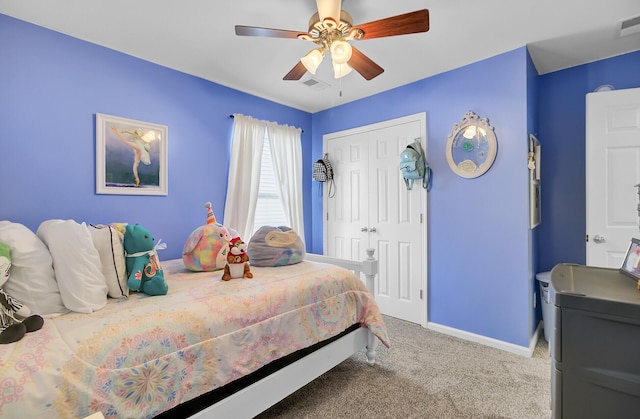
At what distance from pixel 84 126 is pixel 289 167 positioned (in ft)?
6.67

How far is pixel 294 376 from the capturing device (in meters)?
1.75

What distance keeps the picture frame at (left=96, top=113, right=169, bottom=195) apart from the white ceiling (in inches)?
23.8

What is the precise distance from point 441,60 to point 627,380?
2578 mm

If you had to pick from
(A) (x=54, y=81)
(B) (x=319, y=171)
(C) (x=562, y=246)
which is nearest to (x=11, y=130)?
(A) (x=54, y=81)

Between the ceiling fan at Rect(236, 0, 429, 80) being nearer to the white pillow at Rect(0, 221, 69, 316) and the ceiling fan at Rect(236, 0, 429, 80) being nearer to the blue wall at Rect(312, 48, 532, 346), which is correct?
the blue wall at Rect(312, 48, 532, 346)

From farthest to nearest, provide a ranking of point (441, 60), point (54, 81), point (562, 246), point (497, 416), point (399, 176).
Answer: point (399, 176) < point (562, 246) < point (441, 60) < point (54, 81) < point (497, 416)

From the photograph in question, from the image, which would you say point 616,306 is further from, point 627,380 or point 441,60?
point 441,60

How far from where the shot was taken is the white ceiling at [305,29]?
1905 mm

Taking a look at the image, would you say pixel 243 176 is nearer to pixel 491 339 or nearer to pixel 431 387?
pixel 431 387

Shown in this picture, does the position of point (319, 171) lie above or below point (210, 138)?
below

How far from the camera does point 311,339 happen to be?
1.83m

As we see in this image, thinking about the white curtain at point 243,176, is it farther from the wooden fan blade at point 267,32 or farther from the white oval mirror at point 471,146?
the white oval mirror at point 471,146

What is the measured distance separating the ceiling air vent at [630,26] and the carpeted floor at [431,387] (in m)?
2.54

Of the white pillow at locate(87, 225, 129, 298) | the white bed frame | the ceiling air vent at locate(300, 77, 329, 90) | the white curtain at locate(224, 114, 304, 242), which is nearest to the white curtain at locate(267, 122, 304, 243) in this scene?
the white curtain at locate(224, 114, 304, 242)
